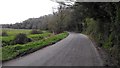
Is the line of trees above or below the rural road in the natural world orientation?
above

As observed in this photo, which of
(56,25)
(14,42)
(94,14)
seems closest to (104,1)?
(94,14)

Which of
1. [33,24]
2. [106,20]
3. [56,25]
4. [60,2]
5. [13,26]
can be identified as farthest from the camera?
[33,24]

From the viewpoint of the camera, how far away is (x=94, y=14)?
82.9 feet

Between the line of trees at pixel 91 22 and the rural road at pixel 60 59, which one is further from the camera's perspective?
the line of trees at pixel 91 22

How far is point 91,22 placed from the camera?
142 ft

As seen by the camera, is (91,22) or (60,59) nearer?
(60,59)

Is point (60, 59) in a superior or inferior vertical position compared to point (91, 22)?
inferior

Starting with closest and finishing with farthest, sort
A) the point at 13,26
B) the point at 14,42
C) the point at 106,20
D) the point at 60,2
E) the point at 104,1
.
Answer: the point at 104,1, the point at 106,20, the point at 60,2, the point at 14,42, the point at 13,26

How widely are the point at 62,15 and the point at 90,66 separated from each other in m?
75.1

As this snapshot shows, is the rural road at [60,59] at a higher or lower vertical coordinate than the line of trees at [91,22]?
lower

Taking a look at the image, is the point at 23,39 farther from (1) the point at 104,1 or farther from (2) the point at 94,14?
(1) the point at 104,1

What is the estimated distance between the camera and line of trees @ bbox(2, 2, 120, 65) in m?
17.4

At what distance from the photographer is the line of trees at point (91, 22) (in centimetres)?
1745

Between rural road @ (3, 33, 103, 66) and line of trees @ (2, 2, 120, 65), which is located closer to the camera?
rural road @ (3, 33, 103, 66)
